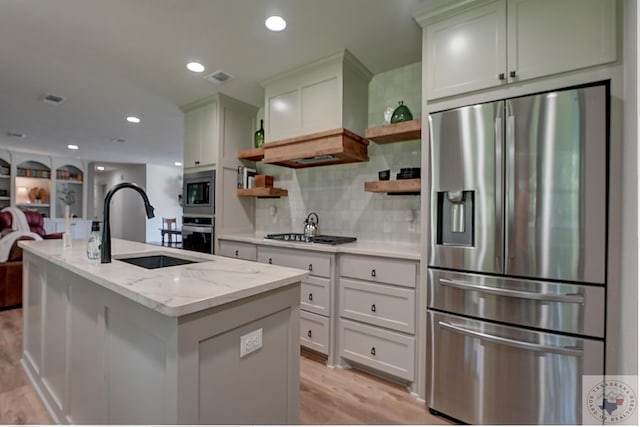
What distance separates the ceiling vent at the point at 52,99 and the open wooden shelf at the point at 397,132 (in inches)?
143

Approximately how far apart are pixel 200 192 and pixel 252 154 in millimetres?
806

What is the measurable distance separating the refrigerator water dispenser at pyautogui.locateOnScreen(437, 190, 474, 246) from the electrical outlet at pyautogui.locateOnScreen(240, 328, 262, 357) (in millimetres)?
1261

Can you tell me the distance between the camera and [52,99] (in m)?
3.49

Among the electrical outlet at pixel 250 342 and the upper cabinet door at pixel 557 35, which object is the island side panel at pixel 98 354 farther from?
the upper cabinet door at pixel 557 35

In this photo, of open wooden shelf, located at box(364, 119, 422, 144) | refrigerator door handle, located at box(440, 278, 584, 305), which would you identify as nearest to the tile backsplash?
open wooden shelf, located at box(364, 119, 422, 144)

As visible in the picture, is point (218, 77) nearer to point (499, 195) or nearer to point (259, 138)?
point (259, 138)

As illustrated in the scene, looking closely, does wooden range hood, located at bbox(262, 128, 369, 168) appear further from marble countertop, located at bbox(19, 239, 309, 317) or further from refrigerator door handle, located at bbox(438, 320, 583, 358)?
refrigerator door handle, located at bbox(438, 320, 583, 358)

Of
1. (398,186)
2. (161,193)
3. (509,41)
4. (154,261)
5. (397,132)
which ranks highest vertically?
(509,41)

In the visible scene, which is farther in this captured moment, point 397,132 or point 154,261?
point 397,132

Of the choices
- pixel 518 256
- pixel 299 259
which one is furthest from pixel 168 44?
pixel 518 256

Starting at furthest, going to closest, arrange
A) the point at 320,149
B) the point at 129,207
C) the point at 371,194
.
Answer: the point at 129,207, the point at 371,194, the point at 320,149

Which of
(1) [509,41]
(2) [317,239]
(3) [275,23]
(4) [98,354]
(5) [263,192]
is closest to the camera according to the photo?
(4) [98,354]

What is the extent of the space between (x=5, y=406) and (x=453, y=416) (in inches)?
109

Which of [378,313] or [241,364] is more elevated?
[241,364]
